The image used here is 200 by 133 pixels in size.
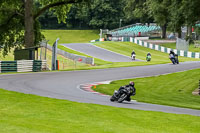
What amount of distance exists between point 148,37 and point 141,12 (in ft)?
27.0

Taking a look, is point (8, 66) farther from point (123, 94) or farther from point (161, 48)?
point (161, 48)

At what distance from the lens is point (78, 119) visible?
12664mm

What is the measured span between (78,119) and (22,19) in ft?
100

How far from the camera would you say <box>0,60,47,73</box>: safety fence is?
33.2 m

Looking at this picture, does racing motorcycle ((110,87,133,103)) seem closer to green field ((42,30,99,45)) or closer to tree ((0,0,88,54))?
tree ((0,0,88,54))

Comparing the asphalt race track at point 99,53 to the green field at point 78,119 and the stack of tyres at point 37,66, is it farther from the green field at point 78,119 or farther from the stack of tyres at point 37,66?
the green field at point 78,119

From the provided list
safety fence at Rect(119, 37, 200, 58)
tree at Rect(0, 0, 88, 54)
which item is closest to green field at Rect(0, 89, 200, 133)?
tree at Rect(0, 0, 88, 54)

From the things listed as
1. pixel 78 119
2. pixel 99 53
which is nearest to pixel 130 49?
pixel 99 53

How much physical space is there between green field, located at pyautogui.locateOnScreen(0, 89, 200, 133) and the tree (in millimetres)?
23159

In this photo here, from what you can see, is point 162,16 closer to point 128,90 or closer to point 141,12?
point 128,90

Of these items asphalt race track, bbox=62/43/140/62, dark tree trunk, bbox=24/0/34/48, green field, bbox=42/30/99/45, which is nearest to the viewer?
dark tree trunk, bbox=24/0/34/48

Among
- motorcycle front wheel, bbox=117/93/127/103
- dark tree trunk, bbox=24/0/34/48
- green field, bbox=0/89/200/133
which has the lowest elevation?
motorcycle front wheel, bbox=117/93/127/103

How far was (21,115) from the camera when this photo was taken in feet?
41.9

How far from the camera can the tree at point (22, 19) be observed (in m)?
39.3
